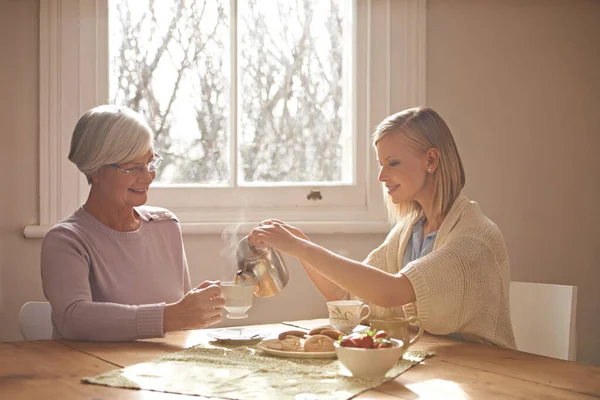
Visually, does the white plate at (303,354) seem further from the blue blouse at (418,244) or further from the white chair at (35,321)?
the white chair at (35,321)

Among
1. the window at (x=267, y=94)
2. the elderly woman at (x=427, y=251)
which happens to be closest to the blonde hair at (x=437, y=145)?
the elderly woman at (x=427, y=251)

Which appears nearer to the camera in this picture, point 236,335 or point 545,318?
point 236,335

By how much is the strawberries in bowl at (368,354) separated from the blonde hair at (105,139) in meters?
0.93

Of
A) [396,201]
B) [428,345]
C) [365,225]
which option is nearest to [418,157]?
[396,201]

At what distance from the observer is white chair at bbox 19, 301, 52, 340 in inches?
89.0

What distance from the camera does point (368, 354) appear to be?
1.46 metres

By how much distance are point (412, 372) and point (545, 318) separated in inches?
30.6

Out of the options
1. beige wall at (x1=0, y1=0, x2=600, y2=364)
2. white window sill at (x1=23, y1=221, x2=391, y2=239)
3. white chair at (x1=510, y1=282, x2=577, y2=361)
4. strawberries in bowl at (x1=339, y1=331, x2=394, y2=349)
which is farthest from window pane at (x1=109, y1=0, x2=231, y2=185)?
strawberries in bowl at (x1=339, y1=331, x2=394, y2=349)

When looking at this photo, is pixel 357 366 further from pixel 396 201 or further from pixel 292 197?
pixel 292 197

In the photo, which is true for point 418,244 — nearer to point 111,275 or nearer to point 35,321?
point 111,275

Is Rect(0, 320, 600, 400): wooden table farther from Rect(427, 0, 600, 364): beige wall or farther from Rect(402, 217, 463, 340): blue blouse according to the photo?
Rect(427, 0, 600, 364): beige wall

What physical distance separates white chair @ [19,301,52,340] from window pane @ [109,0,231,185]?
0.77 metres

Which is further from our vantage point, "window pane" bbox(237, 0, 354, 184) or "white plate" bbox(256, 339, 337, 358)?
"window pane" bbox(237, 0, 354, 184)

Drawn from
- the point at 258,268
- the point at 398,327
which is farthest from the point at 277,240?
the point at 398,327
